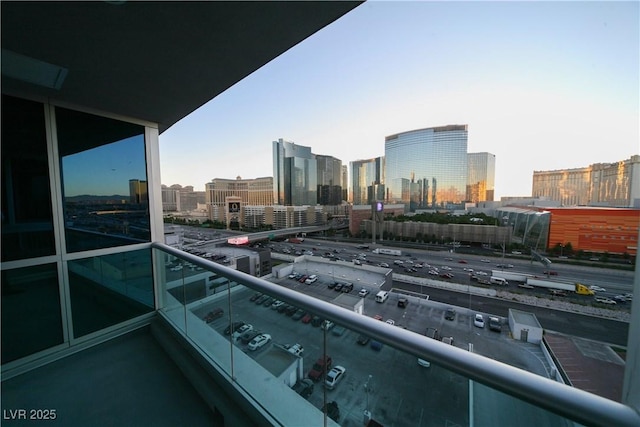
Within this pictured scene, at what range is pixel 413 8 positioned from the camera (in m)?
2.74

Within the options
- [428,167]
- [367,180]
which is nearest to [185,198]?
[367,180]

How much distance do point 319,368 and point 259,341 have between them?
0.50m

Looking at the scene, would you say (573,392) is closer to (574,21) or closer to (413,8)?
(574,21)

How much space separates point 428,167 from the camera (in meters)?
36.9

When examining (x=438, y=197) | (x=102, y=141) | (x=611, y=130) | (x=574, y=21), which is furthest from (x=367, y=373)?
(x=438, y=197)

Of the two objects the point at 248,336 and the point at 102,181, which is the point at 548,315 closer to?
the point at 248,336

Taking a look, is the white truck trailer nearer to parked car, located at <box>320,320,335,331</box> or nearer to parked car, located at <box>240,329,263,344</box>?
parked car, located at <box>240,329,263,344</box>

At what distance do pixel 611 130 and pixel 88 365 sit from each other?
4.14m

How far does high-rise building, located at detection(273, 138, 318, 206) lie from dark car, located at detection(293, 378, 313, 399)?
1505 inches

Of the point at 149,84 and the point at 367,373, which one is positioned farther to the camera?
the point at 149,84

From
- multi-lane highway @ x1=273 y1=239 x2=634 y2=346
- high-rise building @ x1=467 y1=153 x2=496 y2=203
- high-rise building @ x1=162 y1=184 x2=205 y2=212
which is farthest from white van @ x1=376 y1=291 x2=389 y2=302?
high-rise building @ x1=467 y1=153 x2=496 y2=203

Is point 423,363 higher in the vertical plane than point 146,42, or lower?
lower

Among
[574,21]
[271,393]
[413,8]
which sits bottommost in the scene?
[271,393]

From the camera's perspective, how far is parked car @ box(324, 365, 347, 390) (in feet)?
3.31
